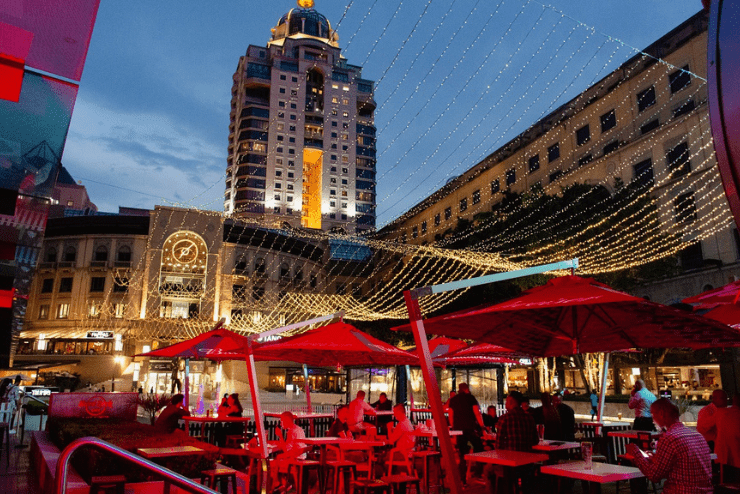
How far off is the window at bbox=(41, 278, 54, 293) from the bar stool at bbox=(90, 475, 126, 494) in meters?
46.7

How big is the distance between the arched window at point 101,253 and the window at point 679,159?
4190 centimetres

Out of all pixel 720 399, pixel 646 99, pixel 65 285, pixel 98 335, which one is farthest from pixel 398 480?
pixel 65 285

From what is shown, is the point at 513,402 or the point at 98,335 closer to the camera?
the point at 513,402

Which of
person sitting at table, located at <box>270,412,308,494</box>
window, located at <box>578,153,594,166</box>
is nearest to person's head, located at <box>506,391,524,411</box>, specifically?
person sitting at table, located at <box>270,412,308,494</box>

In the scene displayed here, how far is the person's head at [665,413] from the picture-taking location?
5109 millimetres

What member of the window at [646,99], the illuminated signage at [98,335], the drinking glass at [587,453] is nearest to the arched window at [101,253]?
the illuminated signage at [98,335]

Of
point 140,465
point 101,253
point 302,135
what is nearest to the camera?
point 140,465

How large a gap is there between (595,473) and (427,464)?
4256 millimetres

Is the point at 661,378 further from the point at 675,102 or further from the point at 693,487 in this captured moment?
the point at 693,487

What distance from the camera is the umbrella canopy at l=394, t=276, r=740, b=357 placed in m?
6.40

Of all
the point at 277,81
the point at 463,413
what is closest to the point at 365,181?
the point at 277,81

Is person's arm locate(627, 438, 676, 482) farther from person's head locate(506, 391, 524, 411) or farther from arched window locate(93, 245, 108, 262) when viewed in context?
arched window locate(93, 245, 108, 262)

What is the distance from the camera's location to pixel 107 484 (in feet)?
18.6

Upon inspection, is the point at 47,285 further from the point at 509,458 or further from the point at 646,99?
the point at 509,458
